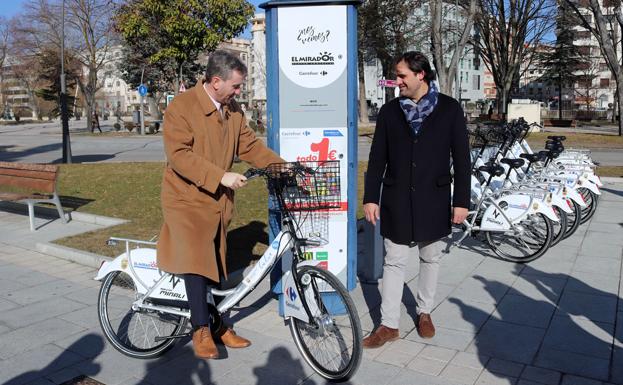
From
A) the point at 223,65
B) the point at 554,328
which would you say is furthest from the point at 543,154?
the point at 223,65

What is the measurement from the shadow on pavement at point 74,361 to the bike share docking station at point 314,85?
1449mm

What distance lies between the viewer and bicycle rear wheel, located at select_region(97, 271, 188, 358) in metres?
3.83

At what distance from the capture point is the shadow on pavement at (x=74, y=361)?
11.6 ft

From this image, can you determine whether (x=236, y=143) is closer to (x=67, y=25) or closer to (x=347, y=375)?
(x=347, y=375)

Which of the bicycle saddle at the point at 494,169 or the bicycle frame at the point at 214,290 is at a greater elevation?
the bicycle saddle at the point at 494,169

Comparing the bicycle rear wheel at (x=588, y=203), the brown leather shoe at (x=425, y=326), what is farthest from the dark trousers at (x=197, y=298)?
the bicycle rear wheel at (x=588, y=203)

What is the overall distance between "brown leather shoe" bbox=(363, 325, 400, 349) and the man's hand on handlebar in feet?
4.71

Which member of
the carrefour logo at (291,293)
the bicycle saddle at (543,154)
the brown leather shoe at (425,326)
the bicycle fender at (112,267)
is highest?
the bicycle saddle at (543,154)

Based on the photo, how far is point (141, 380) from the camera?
11.6ft

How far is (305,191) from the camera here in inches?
140

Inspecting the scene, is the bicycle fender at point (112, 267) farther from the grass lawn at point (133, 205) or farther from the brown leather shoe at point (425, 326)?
the brown leather shoe at point (425, 326)

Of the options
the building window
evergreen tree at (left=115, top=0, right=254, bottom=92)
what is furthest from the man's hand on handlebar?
the building window

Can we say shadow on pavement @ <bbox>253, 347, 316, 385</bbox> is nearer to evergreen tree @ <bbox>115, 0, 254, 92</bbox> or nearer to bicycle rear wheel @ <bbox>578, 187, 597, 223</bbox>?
bicycle rear wheel @ <bbox>578, 187, 597, 223</bbox>

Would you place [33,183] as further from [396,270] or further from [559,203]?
[559,203]
